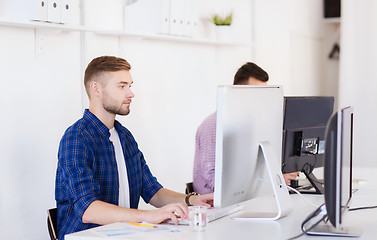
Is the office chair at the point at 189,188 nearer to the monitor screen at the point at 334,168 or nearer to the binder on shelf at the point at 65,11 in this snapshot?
the binder on shelf at the point at 65,11

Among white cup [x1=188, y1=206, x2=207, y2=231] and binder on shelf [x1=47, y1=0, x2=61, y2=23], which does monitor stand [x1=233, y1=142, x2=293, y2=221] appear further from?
binder on shelf [x1=47, y1=0, x2=61, y2=23]

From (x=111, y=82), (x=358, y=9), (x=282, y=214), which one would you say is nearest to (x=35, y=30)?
(x=111, y=82)

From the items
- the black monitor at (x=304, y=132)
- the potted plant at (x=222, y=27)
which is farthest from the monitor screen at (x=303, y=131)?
the potted plant at (x=222, y=27)

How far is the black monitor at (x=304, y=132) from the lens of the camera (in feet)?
9.41

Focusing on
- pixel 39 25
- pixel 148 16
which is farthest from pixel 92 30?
pixel 148 16

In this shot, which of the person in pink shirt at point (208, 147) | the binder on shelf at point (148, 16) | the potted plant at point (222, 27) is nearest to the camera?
the person in pink shirt at point (208, 147)

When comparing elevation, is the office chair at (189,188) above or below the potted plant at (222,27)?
below

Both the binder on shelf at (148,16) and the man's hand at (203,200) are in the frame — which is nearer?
the man's hand at (203,200)

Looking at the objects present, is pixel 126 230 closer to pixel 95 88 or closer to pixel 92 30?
pixel 95 88

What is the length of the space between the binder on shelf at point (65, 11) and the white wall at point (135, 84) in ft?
0.63

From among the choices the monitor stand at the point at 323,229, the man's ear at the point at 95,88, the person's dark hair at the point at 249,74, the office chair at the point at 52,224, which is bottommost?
the office chair at the point at 52,224

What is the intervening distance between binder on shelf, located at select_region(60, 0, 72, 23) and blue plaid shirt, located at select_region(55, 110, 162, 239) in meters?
0.63

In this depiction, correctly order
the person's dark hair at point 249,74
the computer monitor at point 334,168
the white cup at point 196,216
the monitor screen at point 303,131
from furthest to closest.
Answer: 1. the person's dark hair at point 249,74
2. the monitor screen at point 303,131
3. the white cup at point 196,216
4. the computer monitor at point 334,168

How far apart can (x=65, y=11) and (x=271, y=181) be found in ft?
4.91
